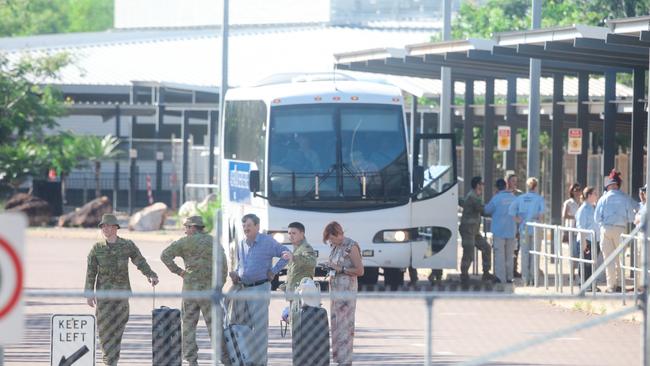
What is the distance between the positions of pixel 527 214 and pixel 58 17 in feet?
344

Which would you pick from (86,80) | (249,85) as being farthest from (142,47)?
(249,85)

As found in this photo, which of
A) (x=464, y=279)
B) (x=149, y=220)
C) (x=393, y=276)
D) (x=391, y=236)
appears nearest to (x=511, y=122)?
(x=464, y=279)

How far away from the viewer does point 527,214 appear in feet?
84.1

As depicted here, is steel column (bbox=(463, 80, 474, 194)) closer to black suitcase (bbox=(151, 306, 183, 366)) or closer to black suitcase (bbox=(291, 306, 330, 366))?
black suitcase (bbox=(291, 306, 330, 366))

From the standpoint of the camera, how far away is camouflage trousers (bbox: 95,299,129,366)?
51.2ft

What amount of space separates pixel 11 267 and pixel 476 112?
3006 cm

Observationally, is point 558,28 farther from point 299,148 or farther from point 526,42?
point 299,148

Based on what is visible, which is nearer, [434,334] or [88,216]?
[434,334]

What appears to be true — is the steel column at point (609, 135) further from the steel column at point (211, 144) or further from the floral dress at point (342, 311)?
the steel column at point (211, 144)

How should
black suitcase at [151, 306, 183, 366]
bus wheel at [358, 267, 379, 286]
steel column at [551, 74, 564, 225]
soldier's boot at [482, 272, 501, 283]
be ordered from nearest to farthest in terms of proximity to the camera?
black suitcase at [151, 306, 183, 366] → bus wheel at [358, 267, 379, 286] → soldier's boot at [482, 272, 501, 283] → steel column at [551, 74, 564, 225]

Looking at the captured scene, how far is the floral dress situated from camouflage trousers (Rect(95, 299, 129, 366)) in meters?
2.10

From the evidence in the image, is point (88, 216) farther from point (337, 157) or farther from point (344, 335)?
point (344, 335)

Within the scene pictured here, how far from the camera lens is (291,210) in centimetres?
2500

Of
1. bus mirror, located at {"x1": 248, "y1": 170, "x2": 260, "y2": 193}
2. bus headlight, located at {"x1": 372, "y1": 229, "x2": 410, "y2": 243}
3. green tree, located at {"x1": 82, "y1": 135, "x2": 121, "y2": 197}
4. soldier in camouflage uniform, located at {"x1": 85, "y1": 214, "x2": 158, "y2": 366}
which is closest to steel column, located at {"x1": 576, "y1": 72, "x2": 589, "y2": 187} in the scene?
bus headlight, located at {"x1": 372, "y1": 229, "x2": 410, "y2": 243}
